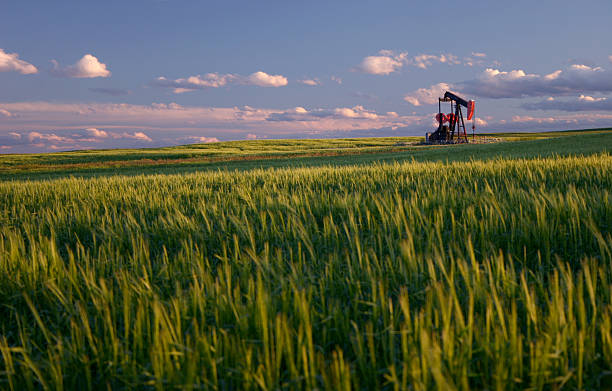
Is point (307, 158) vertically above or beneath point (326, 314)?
above

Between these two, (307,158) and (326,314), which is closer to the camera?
(326,314)

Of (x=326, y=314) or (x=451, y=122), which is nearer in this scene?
(x=326, y=314)

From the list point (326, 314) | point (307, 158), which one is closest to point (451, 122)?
point (307, 158)

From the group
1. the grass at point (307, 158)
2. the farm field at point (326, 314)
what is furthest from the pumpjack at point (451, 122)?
the farm field at point (326, 314)

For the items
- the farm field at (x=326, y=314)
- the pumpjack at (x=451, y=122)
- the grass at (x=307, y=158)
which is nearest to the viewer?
the farm field at (x=326, y=314)

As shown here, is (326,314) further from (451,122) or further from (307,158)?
(451,122)

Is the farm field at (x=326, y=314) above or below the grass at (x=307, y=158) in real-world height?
below

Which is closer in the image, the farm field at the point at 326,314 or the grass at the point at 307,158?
the farm field at the point at 326,314

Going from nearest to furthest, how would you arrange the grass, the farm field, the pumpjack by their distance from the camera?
the farm field
the grass
the pumpjack

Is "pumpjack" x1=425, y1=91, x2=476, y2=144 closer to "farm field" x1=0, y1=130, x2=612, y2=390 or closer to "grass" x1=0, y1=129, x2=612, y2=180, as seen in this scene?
"grass" x1=0, y1=129, x2=612, y2=180

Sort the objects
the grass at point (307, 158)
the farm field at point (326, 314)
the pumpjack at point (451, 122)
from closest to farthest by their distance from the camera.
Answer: the farm field at point (326, 314)
the grass at point (307, 158)
the pumpjack at point (451, 122)

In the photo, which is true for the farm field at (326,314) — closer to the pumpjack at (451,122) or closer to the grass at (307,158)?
the grass at (307,158)

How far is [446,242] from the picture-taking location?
2.66 metres

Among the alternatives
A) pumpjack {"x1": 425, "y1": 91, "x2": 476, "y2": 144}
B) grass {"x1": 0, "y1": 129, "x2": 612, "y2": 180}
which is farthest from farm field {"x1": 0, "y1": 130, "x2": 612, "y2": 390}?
pumpjack {"x1": 425, "y1": 91, "x2": 476, "y2": 144}
